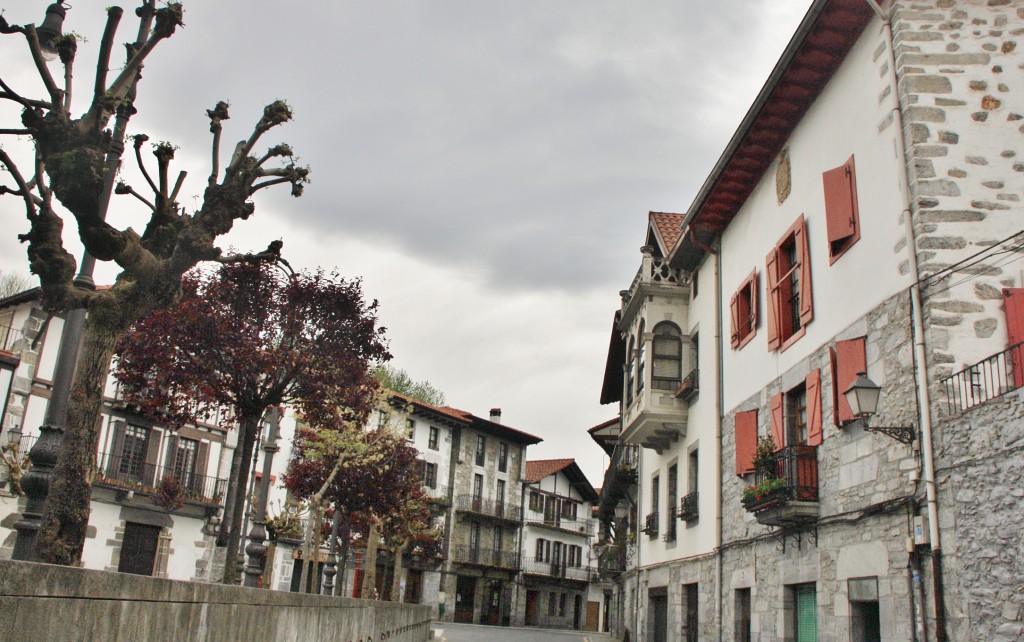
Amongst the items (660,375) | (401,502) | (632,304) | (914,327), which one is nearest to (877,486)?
(914,327)

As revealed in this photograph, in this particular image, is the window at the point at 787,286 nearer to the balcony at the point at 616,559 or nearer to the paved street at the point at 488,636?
the balcony at the point at 616,559

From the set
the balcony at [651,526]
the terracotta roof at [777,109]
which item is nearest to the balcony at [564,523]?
the balcony at [651,526]

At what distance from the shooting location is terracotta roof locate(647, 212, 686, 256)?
23.1 m

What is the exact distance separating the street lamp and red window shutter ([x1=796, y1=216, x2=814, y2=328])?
3.32 meters

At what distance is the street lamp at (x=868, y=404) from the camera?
10234 mm

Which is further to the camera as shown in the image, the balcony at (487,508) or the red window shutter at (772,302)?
the balcony at (487,508)

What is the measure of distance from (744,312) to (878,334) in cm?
588

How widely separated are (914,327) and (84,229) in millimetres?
9079

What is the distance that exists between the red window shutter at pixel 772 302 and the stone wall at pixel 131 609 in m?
9.80

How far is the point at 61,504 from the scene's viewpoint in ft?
26.2

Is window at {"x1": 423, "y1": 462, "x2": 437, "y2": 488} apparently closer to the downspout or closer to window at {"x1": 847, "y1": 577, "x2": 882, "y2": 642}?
the downspout

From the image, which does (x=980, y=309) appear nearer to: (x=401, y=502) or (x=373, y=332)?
(x=373, y=332)

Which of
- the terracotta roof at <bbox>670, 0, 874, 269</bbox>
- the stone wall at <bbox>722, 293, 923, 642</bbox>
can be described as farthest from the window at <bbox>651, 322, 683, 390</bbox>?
the stone wall at <bbox>722, 293, 923, 642</bbox>

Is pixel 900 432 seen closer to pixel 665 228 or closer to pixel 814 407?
pixel 814 407
